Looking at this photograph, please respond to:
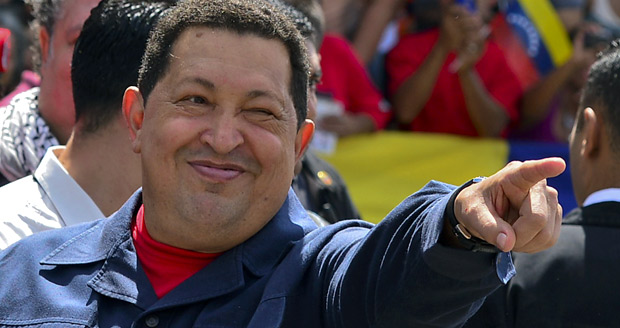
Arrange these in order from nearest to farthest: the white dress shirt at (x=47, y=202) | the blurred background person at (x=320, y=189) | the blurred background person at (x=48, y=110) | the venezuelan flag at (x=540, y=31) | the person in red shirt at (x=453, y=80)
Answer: the white dress shirt at (x=47, y=202) < the blurred background person at (x=48, y=110) < the blurred background person at (x=320, y=189) < the person in red shirt at (x=453, y=80) < the venezuelan flag at (x=540, y=31)

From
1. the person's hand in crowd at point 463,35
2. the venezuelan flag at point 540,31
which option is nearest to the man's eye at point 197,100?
the person's hand in crowd at point 463,35

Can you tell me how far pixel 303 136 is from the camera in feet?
7.99

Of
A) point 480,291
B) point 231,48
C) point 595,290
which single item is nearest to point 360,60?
point 595,290

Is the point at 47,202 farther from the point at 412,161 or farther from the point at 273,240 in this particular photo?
the point at 412,161

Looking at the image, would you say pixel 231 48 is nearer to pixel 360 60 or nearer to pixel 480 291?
pixel 480 291

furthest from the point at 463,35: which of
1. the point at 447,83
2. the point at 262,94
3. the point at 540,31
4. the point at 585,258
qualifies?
the point at 262,94

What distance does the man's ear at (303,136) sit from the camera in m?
2.40

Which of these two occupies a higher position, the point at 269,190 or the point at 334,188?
the point at 269,190

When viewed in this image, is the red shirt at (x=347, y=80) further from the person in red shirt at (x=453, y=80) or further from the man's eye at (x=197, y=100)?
the man's eye at (x=197, y=100)

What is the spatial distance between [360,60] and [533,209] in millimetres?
4616

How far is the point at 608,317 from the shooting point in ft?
9.53

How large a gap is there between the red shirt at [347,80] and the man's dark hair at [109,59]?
8.69 feet

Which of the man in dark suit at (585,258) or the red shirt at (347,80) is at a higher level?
the man in dark suit at (585,258)

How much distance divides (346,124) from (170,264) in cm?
346
